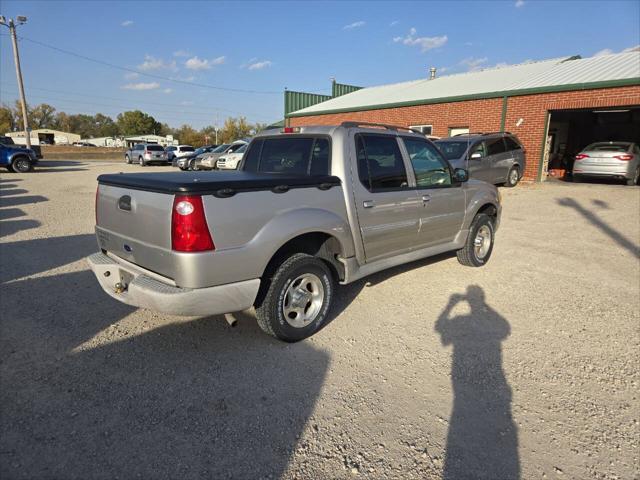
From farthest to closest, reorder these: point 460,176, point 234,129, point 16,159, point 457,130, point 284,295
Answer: point 234,129, point 16,159, point 457,130, point 460,176, point 284,295

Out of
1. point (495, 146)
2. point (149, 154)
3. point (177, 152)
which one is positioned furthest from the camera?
point (177, 152)

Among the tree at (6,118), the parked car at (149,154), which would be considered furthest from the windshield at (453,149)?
the tree at (6,118)

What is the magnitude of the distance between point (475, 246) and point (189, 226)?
441 centimetres

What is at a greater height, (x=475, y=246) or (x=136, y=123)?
(x=136, y=123)

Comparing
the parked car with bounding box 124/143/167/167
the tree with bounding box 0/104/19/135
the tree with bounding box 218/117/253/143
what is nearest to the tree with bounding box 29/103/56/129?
the tree with bounding box 0/104/19/135

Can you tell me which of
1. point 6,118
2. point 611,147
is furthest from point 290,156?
point 6,118

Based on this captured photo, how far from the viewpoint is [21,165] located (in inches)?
835

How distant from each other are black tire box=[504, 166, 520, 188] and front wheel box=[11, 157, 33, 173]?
23316mm

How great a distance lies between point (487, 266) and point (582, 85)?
11.6 meters

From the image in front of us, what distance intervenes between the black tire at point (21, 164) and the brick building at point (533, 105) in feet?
53.7

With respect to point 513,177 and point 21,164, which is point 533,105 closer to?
point 513,177

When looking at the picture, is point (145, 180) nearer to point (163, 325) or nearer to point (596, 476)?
point (163, 325)

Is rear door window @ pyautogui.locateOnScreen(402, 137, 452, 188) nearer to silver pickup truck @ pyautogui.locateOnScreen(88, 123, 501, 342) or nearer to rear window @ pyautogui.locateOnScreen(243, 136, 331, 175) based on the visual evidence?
silver pickup truck @ pyautogui.locateOnScreen(88, 123, 501, 342)

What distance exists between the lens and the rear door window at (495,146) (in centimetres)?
1298
